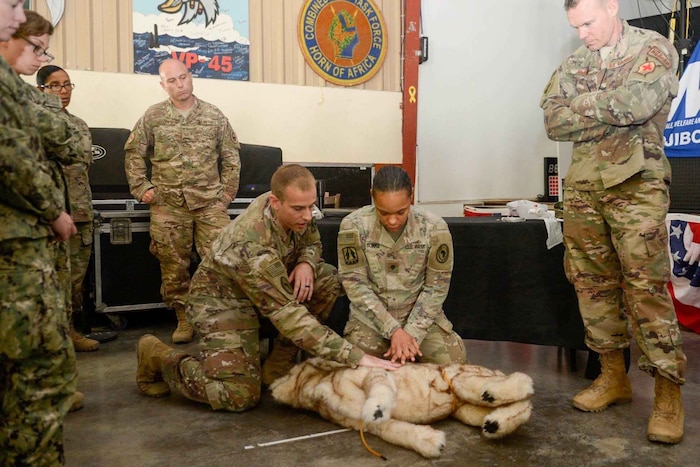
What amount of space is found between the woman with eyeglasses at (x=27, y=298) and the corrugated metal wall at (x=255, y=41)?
345 centimetres

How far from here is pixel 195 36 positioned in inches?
202

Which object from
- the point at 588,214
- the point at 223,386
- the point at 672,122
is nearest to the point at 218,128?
the point at 223,386

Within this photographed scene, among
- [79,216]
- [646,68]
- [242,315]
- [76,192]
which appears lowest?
[242,315]

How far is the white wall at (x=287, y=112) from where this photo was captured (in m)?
4.87

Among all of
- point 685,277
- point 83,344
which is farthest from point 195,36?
point 685,277

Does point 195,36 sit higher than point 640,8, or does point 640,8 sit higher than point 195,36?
point 640,8

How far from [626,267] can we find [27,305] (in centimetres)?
188

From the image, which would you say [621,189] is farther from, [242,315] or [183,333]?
[183,333]

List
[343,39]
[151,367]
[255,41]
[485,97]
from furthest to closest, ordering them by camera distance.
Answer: [485,97] → [343,39] → [255,41] → [151,367]

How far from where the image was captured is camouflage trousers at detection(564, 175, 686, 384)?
7.53 ft

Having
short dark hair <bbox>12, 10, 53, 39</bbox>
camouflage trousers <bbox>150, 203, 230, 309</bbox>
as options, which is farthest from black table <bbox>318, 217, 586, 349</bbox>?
short dark hair <bbox>12, 10, 53, 39</bbox>

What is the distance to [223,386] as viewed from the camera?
2.55 m

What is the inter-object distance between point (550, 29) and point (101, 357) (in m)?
5.15

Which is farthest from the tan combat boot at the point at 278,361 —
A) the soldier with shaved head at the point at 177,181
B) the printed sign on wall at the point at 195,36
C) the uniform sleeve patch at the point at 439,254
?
the printed sign on wall at the point at 195,36
